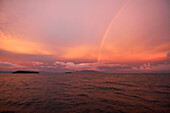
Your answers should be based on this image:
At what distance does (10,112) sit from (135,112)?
13770 millimetres

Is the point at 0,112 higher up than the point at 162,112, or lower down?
higher up

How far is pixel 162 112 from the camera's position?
9.45 meters

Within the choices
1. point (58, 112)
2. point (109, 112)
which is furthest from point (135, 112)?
point (58, 112)

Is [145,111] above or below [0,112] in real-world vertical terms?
below

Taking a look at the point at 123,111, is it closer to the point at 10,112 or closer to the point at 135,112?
the point at 135,112

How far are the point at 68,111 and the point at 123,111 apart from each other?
6283 mm

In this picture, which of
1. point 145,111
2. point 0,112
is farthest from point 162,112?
point 0,112

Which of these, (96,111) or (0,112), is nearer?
(0,112)

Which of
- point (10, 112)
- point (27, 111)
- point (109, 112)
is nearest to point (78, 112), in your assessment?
point (109, 112)

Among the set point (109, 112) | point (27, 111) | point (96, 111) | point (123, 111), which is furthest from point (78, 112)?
point (27, 111)

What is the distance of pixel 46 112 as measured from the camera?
31.2ft

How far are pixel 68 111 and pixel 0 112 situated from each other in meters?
7.24

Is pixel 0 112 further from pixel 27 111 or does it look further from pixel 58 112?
pixel 58 112

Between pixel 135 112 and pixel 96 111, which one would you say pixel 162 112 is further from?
pixel 96 111
